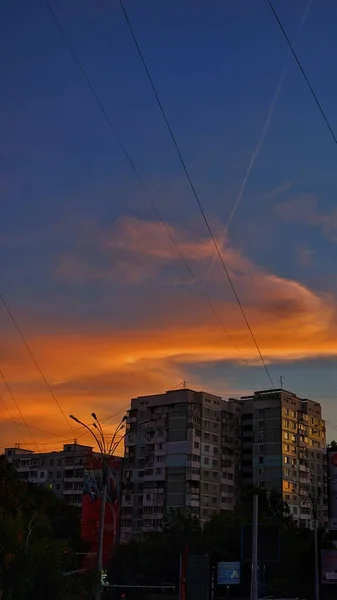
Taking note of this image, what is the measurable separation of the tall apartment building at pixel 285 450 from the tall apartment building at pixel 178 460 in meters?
3.76

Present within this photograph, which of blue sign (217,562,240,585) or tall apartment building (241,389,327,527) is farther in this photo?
tall apartment building (241,389,327,527)

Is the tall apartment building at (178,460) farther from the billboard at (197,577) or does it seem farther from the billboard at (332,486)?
the billboard at (197,577)

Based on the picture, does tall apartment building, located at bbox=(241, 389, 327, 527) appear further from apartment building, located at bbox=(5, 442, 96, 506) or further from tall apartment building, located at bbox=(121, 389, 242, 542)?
apartment building, located at bbox=(5, 442, 96, 506)

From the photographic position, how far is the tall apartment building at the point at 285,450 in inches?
4122

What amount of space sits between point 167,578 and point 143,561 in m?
2.84

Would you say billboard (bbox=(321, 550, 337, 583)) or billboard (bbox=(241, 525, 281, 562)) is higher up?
billboard (bbox=(241, 525, 281, 562))

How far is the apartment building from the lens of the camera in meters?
123

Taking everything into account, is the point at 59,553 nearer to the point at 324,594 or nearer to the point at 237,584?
the point at 237,584

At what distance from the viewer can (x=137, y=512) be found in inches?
4035

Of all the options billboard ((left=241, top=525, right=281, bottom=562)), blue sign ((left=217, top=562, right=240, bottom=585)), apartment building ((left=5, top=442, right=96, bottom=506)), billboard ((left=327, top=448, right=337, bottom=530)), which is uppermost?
apartment building ((left=5, top=442, right=96, bottom=506))

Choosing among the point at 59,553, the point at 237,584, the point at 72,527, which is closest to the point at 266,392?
the point at 72,527

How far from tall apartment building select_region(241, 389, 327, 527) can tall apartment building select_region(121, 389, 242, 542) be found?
3763 mm

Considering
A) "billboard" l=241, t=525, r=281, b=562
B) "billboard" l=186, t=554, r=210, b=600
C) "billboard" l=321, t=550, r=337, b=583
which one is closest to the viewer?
"billboard" l=241, t=525, r=281, b=562

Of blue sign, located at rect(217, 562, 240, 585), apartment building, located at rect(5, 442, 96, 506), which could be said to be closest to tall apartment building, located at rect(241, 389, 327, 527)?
apartment building, located at rect(5, 442, 96, 506)
